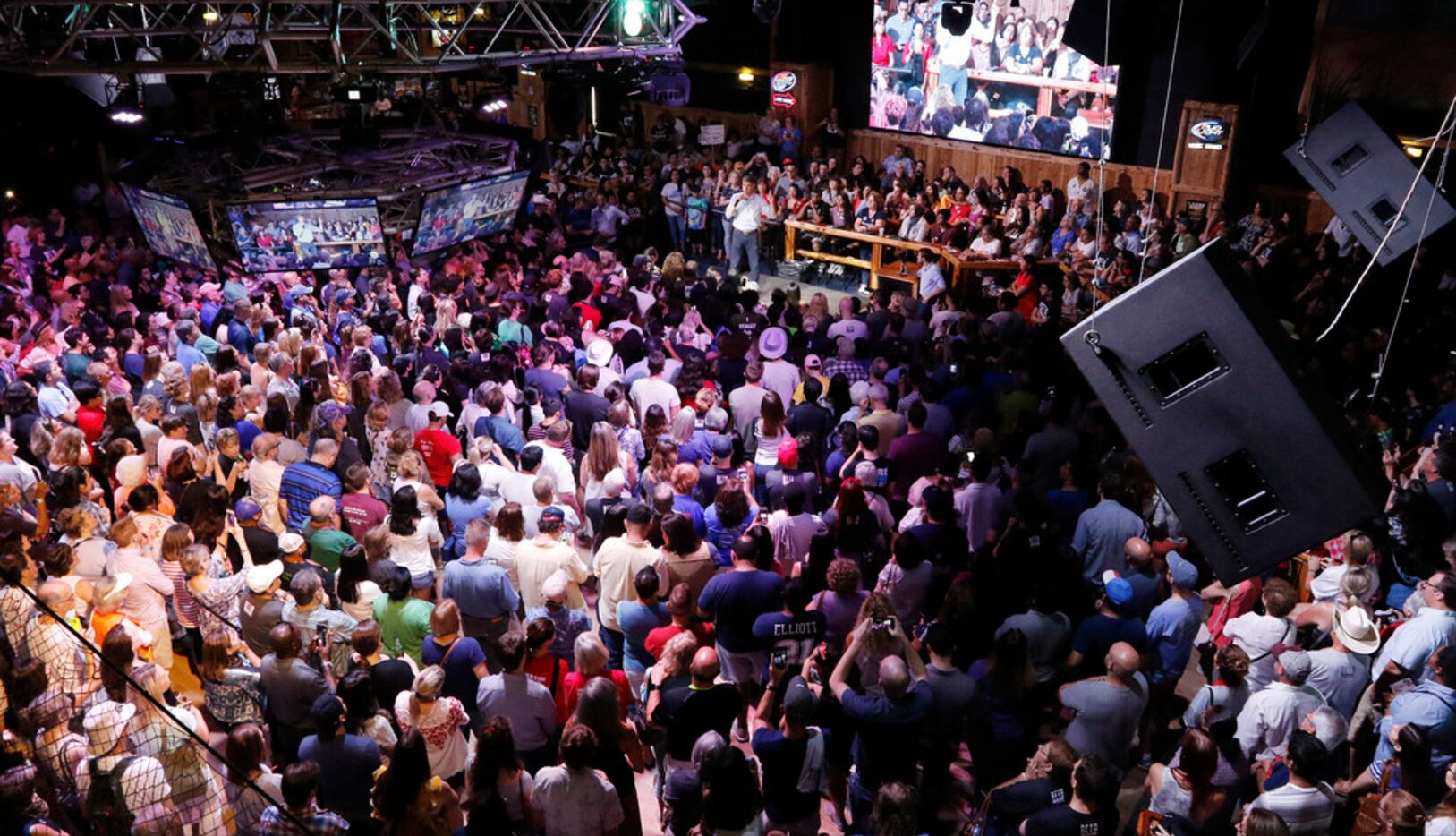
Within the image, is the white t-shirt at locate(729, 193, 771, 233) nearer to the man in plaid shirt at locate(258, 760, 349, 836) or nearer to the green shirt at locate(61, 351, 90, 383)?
the green shirt at locate(61, 351, 90, 383)

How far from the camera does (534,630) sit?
4949 mm

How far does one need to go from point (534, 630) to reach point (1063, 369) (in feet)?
19.6

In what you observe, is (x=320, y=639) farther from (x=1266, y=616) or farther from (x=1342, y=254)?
(x=1342, y=254)

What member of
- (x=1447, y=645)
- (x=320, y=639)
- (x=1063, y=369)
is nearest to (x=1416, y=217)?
(x=1063, y=369)

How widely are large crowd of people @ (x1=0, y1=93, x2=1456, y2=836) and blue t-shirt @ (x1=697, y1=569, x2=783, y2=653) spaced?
0.9 inches

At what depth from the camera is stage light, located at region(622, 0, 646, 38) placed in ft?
38.7

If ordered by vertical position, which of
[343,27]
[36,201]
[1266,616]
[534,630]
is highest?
[343,27]

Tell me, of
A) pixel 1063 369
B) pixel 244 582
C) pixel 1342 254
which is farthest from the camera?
pixel 1342 254

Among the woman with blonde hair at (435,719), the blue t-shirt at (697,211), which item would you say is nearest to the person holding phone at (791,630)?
the woman with blonde hair at (435,719)

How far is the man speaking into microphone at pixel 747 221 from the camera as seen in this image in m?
14.9

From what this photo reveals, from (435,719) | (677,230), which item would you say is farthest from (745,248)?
(435,719)

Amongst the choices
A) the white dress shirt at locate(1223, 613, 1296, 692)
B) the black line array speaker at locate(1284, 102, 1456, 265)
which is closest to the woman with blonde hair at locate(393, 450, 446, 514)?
the white dress shirt at locate(1223, 613, 1296, 692)

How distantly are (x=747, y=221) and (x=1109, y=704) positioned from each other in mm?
10739

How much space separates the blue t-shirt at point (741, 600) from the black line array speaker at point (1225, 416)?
2125mm
